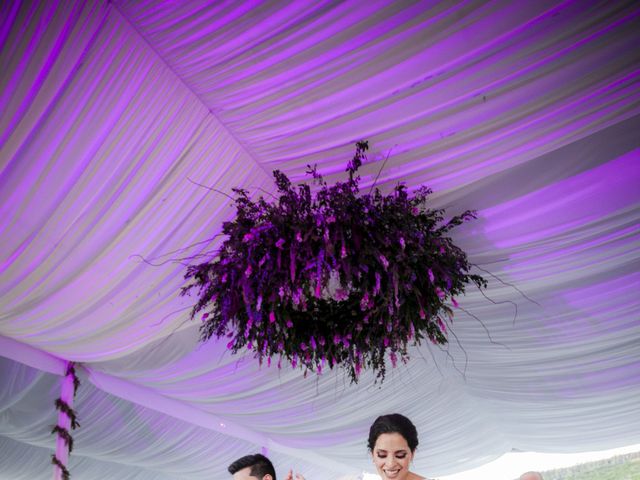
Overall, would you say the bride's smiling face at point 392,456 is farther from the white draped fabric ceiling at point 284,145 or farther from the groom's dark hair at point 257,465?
the white draped fabric ceiling at point 284,145

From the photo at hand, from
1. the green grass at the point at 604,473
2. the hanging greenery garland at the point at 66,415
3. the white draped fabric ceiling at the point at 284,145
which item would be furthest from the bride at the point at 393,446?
the green grass at the point at 604,473

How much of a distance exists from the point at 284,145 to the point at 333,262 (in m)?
0.66

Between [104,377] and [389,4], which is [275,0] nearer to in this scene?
[389,4]

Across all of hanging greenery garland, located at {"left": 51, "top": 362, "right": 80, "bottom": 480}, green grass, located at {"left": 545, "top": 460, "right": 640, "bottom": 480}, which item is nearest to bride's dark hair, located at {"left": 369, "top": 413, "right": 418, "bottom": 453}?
hanging greenery garland, located at {"left": 51, "top": 362, "right": 80, "bottom": 480}

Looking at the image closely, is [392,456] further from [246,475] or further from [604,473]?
[604,473]

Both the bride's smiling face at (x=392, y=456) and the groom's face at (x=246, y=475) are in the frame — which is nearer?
the bride's smiling face at (x=392, y=456)

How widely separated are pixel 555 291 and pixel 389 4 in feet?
8.62

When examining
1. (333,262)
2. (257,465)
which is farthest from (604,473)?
(333,262)

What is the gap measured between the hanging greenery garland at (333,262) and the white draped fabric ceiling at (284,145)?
0.24 meters

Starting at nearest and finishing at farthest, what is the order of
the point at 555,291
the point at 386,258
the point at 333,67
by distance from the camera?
the point at 333,67 → the point at 386,258 → the point at 555,291

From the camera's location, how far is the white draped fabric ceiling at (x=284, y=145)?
2.06 metres

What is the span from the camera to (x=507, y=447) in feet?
30.0

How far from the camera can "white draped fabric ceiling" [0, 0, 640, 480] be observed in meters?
2.06

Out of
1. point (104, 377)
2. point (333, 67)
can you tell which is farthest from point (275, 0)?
point (104, 377)
